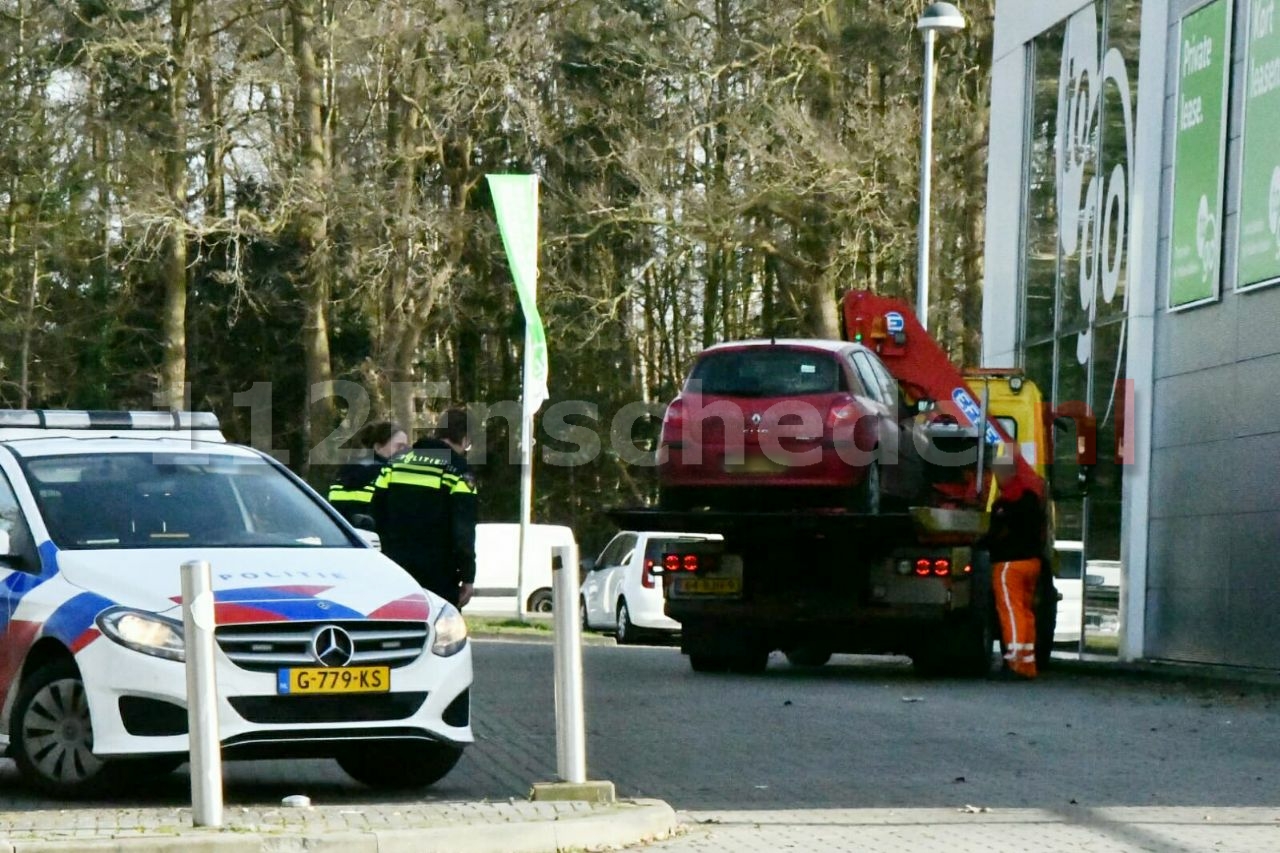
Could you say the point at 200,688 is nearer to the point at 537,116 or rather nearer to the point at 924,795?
the point at 924,795

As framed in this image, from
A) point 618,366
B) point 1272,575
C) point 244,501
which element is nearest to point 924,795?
point 244,501

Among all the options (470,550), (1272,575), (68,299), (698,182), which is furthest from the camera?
(68,299)

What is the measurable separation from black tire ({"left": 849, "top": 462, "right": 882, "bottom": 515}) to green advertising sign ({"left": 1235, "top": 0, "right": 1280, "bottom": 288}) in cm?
449

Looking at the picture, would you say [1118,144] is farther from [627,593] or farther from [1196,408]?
[627,593]

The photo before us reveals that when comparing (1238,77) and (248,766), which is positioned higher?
(1238,77)

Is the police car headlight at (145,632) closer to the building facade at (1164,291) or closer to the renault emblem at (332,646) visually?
the renault emblem at (332,646)

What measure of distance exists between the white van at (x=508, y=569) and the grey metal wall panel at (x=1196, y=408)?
2001cm

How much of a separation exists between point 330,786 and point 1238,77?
13.1 m

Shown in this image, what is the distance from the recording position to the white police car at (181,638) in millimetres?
8977

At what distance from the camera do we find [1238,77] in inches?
800

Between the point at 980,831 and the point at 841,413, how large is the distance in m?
8.51

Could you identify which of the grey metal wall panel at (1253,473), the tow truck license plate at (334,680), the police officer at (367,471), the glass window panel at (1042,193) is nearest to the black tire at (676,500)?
the police officer at (367,471)

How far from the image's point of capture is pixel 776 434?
17.0 m

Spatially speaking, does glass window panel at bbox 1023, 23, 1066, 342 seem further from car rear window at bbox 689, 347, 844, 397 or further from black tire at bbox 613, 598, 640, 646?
car rear window at bbox 689, 347, 844, 397
